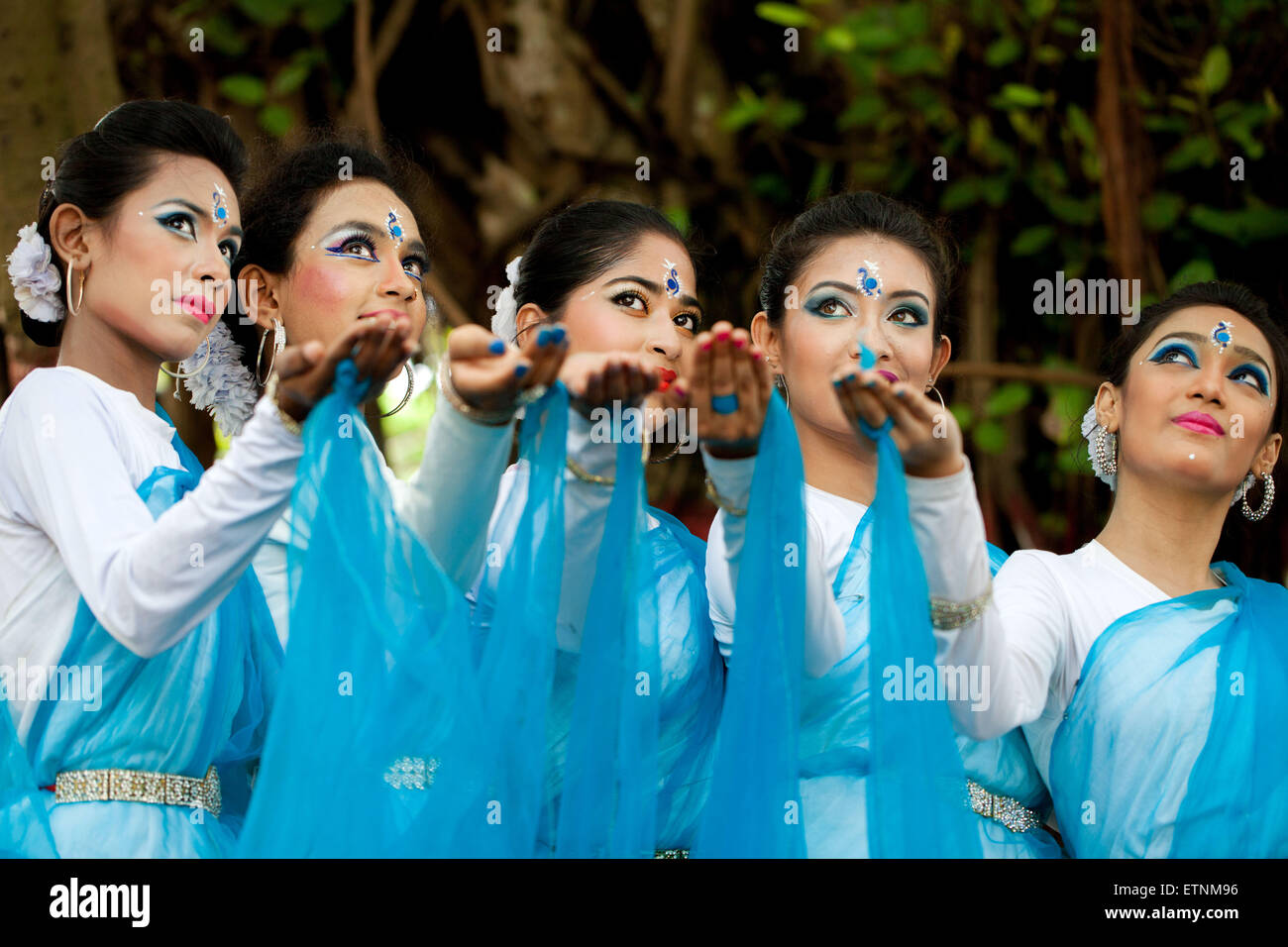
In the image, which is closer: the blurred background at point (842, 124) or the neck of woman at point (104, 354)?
the neck of woman at point (104, 354)

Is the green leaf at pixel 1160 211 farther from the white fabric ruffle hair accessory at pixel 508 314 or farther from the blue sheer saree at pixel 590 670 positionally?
the blue sheer saree at pixel 590 670

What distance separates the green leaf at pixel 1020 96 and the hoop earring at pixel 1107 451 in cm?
169

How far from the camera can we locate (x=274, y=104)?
14.4 feet

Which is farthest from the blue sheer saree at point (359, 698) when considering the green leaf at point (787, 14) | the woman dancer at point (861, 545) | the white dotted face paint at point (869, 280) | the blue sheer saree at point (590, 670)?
the green leaf at point (787, 14)

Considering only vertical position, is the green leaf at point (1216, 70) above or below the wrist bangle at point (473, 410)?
above

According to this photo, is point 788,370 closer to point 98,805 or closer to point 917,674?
point 917,674

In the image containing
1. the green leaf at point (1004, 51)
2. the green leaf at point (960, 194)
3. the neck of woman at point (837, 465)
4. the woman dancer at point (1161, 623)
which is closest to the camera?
the woman dancer at point (1161, 623)

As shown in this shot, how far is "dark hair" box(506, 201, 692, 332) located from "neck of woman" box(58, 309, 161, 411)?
0.67 meters

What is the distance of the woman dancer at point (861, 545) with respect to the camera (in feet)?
6.35

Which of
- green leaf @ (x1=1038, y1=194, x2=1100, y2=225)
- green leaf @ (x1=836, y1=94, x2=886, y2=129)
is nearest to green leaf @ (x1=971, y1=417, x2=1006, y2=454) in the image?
green leaf @ (x1=1038, y1=194, x2=1100, y2=225)

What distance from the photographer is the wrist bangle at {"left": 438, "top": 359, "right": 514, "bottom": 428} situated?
193cm

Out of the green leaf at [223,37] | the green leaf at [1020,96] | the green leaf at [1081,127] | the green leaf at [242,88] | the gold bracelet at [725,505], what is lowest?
the gold bracelet at [725,505]

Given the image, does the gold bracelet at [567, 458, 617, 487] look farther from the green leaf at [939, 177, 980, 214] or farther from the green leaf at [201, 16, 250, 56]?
the green leaf at [201, 16, 250, 56]

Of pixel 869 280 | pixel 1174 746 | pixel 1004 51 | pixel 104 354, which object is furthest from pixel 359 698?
pixel 1004 51
